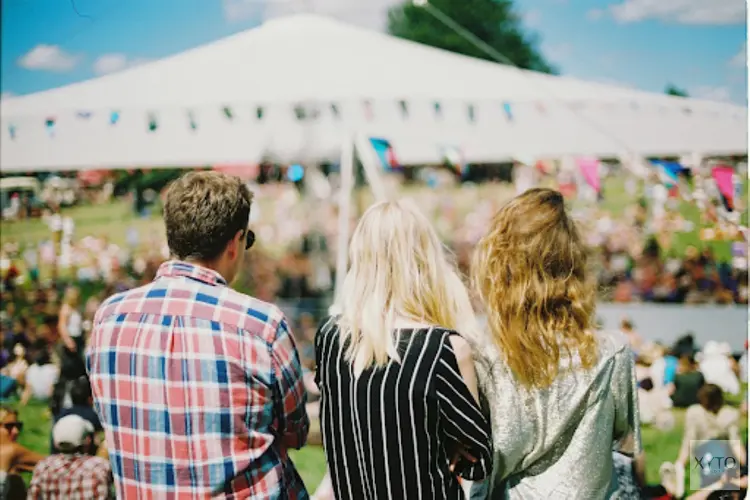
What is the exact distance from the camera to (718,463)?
3391 millimetres

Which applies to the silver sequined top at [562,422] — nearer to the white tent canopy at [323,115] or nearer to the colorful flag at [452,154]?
the white tent canopy at [323,115]

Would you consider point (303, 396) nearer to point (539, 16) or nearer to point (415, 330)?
point (415, 330)

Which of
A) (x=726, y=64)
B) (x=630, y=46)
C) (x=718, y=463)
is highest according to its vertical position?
(x=630, y=46)

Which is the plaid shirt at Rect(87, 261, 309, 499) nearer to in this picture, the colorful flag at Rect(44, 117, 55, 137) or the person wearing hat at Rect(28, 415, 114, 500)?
the person wearing hat at Rect(28, 415, 114, 500)

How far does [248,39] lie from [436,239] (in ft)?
13.4

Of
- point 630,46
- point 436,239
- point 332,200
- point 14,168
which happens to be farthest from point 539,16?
point 436,239

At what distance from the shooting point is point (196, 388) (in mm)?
1532

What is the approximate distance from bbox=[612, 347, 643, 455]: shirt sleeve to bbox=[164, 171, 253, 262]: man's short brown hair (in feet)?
3.21

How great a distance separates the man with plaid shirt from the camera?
153 centimetres

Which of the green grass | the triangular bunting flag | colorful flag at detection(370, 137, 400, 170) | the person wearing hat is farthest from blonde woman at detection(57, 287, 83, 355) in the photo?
the person wearing hat

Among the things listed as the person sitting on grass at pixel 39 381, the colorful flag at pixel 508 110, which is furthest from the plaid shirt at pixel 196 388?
the person sitting on grass at pixel 39 381

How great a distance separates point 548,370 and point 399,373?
0.36 m

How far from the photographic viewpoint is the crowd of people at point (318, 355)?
5.36ft

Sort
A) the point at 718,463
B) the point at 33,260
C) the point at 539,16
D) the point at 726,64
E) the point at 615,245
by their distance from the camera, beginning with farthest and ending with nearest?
the point at 539,16
the point at 615,245
the point at 33,260
the point at 726,64
the point at 718,463
